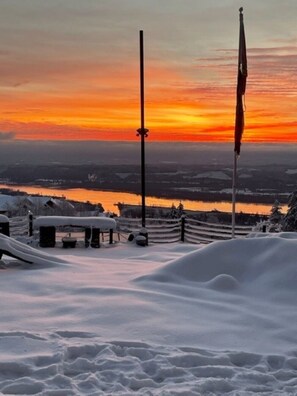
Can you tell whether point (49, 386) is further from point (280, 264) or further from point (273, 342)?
point (280, 264)

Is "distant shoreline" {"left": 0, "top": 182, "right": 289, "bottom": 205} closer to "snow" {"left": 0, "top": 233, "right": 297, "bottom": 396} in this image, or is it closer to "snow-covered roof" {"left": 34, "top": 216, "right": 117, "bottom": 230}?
"snow-covered roof" {"left": 34, "top": 216, "right": 117, "bottom": 230}

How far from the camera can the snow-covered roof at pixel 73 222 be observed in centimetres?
1324

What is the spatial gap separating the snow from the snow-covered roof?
15.9 ft

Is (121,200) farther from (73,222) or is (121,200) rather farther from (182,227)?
(73,222)

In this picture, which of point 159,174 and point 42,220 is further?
point 159,174

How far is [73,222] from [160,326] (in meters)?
8.75

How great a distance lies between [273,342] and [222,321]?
0.69 metres

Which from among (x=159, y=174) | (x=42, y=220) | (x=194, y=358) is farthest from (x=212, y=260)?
(x=159, y=174)

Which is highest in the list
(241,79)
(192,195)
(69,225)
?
(241,79)

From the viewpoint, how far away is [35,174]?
449 ft

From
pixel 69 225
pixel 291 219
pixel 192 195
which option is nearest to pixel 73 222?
pixel 69 225

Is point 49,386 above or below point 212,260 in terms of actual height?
below

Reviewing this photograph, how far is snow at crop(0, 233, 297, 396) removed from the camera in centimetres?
394

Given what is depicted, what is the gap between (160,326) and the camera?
511 centimetres
